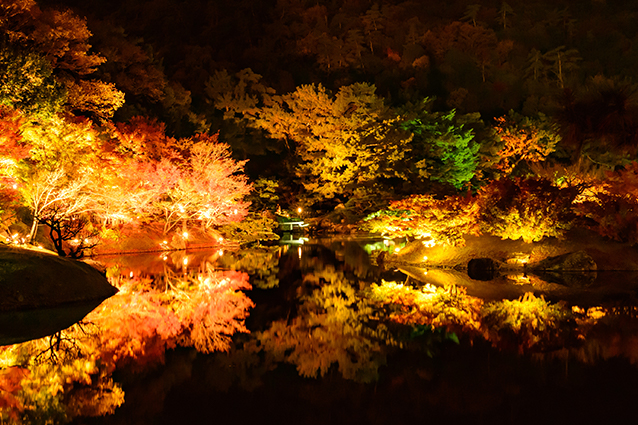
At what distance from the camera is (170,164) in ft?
67.8

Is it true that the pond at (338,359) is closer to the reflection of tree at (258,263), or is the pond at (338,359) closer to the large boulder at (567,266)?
the reflection of tree at (258,263)

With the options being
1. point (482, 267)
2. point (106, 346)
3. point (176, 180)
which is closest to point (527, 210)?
point (482, 267)

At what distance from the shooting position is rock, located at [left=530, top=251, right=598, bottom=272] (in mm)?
12266

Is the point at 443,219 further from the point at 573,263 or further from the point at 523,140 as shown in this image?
the point at 523,140

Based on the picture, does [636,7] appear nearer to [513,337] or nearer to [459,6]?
[459,6]

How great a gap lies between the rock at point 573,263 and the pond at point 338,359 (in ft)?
7.63

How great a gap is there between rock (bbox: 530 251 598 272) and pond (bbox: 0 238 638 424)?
2326 millimetres

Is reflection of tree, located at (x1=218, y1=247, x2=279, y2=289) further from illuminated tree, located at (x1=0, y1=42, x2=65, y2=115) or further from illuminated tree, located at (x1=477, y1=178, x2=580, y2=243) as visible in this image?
illuminated tree, located at (x1=0, y1=42, x2=65, y2=115)

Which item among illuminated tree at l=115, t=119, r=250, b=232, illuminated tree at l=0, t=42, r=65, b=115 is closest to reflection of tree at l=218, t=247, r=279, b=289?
illuminated tree at l=115, t=119, r=250, b=232

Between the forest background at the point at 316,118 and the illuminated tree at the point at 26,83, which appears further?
the forest background at the point at 316,118

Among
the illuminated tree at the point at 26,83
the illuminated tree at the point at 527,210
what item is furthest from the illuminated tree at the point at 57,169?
the illuminated tree at the point at 527,210

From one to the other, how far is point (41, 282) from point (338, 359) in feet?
18.1

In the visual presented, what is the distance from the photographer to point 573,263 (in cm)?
1229

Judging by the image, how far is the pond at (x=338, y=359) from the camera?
4.26m
